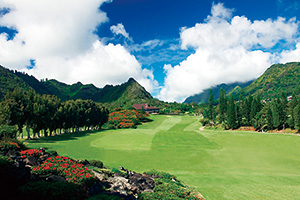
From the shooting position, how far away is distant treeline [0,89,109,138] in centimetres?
3547

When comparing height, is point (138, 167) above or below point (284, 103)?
below

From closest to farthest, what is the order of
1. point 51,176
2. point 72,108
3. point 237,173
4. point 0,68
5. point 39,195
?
point 39,195 < point 51,176 < point 237,173 < point 72,108 < point 0,68

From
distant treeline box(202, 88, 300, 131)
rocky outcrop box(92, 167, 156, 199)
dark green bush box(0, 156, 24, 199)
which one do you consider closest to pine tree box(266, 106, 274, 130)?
distant treeline box(202, 88, 300, 131)

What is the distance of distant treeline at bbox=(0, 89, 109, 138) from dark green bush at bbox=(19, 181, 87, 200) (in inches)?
1293

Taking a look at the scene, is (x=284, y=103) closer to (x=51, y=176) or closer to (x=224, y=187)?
(x=224, y=187)

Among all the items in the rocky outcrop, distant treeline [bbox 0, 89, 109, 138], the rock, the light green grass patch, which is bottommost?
the light green grass patch

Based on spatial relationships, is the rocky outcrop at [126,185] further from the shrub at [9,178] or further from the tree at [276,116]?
the tree at [276,116]

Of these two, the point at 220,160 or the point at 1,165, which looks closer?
the point at 1,165

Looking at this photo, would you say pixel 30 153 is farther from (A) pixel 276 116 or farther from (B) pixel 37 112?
(A) pixel 276 116

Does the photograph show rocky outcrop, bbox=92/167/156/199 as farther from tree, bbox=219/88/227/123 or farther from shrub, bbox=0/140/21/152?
tree, bbox=219/88/227/123

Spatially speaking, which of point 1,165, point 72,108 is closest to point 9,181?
point 1,165

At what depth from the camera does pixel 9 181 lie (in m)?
8.45

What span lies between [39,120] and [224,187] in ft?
133

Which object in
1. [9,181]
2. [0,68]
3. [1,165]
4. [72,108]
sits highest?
[0,68]
